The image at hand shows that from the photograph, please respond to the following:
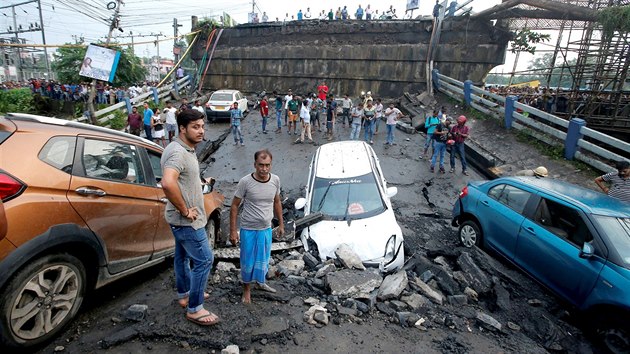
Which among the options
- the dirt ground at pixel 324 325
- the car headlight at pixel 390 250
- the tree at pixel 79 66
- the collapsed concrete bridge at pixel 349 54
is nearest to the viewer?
the dirt ground at pixel 324 325

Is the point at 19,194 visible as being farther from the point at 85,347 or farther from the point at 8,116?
the point at 85,347

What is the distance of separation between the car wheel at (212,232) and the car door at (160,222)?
0.88 meters

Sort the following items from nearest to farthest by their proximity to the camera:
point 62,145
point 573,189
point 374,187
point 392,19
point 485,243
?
point 62,145 < point 573,189 < point 485,243 < point 374,187 < point 392,19

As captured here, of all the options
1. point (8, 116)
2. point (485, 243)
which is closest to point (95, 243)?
point (8, 116)

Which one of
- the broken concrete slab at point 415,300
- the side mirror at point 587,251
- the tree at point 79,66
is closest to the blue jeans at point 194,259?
the broken concrete slab at point 415,300

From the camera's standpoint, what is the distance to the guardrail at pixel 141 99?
14325 mm

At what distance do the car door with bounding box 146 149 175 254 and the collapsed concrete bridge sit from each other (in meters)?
16.9

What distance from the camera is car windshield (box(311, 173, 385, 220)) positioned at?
5.59m

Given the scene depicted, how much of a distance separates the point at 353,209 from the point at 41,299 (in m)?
4.10

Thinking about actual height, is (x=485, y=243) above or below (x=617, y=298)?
below

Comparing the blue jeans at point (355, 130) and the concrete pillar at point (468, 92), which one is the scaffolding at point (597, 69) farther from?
the blue jeans at point (355, 130)

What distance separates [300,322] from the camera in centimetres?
328

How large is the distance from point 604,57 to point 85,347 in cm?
1623

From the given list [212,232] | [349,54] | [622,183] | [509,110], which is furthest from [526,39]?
[212,232]
